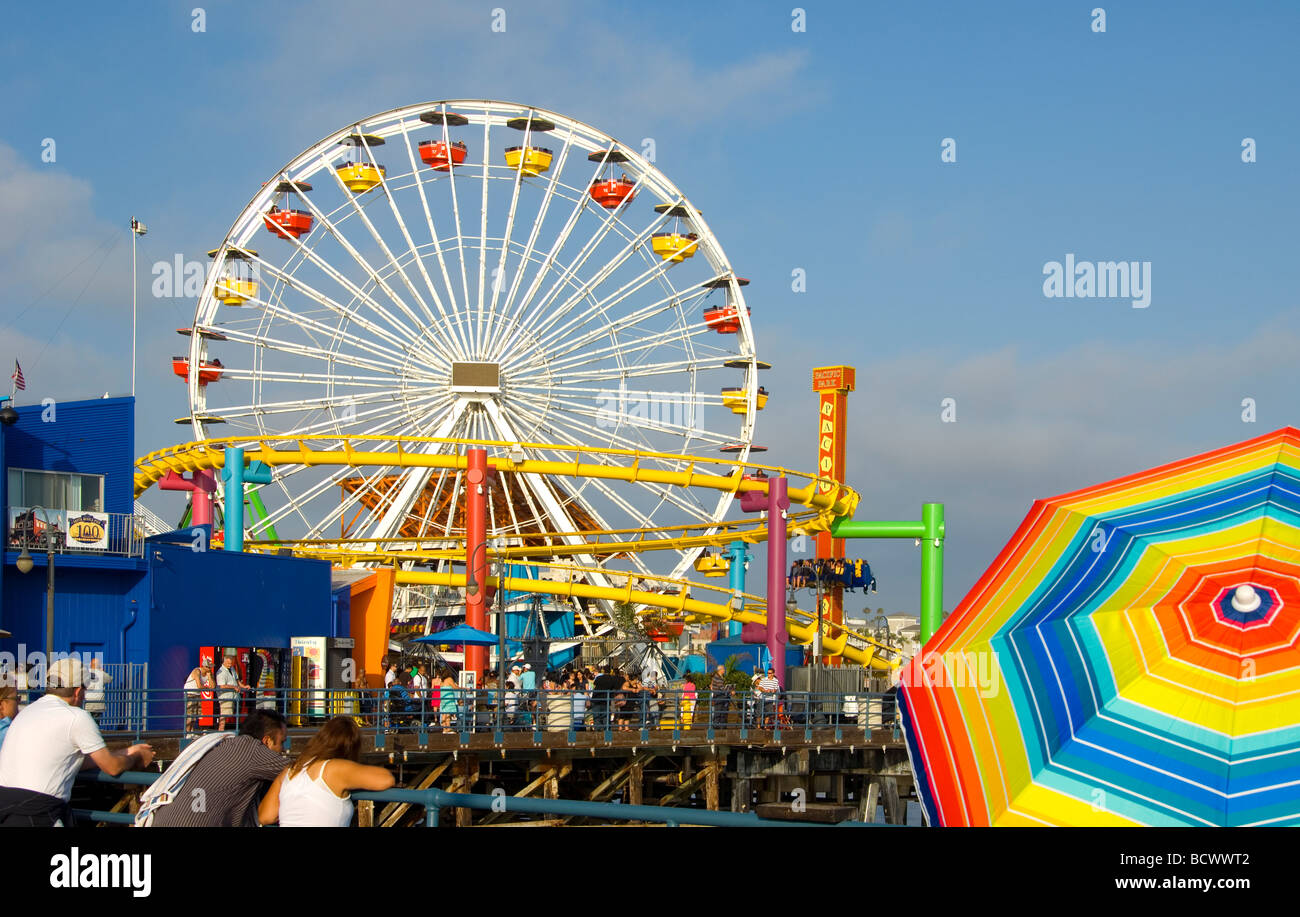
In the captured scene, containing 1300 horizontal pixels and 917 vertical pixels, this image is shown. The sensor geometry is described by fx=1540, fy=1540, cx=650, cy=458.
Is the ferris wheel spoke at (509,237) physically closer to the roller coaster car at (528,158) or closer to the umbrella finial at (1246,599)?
the roller coaster car at (528,158)

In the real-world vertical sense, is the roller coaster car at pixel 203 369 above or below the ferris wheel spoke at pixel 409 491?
above

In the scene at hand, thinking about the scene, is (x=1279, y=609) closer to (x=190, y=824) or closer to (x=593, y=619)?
(x=190, y=824)

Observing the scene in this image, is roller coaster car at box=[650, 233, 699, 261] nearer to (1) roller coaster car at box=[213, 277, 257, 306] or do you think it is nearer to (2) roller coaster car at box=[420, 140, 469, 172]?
(2) roller coaster car at box=[420, 140, 469, 172]

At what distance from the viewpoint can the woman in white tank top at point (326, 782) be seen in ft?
19.5

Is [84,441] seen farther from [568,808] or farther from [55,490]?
[568,808]

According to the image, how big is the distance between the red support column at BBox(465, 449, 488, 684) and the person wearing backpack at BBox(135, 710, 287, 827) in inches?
915

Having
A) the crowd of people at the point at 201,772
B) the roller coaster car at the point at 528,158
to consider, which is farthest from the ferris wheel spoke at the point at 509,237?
the crowd of people at the point at 201,772

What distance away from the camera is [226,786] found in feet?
20.7

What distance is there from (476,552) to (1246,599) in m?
26.8

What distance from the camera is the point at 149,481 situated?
129ft

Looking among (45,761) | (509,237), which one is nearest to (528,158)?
(509,237)

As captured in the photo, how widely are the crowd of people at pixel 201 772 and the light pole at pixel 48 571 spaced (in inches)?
605
